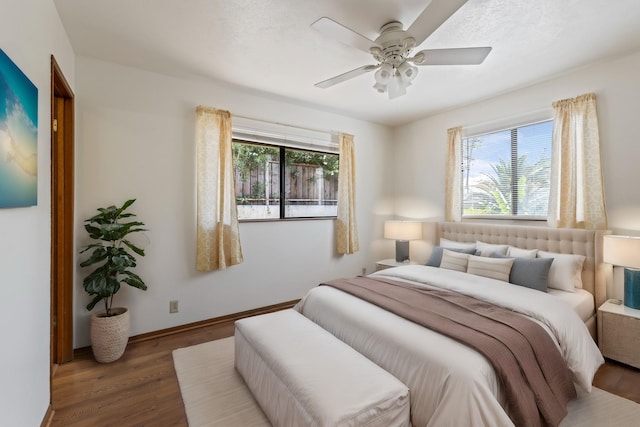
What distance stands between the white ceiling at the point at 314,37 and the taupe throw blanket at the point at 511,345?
2081 mm

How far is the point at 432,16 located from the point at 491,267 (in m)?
2.30

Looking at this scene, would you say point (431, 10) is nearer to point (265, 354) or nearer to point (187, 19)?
point (187, 19)

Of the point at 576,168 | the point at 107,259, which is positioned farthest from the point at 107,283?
the point at 576,168

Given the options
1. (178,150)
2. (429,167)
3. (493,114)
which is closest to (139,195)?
(178,150)

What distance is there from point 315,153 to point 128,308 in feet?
9.46

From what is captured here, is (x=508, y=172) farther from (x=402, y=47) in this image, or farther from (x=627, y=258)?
(x=402, y=47)

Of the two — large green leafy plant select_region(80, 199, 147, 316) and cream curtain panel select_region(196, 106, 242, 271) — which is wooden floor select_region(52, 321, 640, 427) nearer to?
large green leafy plant select_region(80, 199, 147, 316)

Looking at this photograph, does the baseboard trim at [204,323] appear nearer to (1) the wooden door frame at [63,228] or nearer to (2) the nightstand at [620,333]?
(1) the wooden door frame at [63,228]

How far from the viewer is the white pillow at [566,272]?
8.87ft

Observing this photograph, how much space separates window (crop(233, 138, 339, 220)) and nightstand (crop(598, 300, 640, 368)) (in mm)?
3064

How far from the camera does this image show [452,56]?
2078mm

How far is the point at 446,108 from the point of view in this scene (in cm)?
407

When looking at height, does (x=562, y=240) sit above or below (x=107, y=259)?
above

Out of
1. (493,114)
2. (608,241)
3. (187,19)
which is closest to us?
(187,19)
